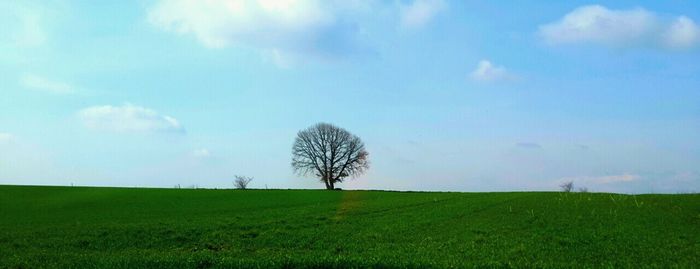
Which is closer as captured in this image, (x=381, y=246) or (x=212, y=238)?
(x=381, y=246)

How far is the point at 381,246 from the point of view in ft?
78.2

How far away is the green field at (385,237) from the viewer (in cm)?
1919

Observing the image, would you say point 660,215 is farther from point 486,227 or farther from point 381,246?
point 381,246

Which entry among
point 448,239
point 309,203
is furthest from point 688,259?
Answer: point 309,203

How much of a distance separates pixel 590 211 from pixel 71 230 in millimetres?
29521

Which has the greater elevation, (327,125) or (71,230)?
(327,125)

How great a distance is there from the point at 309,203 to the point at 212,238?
2763cm

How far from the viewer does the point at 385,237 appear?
2736 cm

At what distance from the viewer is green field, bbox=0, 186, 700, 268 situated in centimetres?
1919

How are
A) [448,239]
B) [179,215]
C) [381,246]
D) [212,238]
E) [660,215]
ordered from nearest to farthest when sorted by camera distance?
[381,246] < [448,239] < [212,238] < [660,215] < [179,215]

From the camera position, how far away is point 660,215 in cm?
3328

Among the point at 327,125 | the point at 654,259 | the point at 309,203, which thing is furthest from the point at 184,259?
the point at 327,125

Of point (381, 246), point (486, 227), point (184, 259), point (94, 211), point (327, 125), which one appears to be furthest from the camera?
point (327, 125)

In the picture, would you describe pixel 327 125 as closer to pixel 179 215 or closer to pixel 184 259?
pixel 179 215
